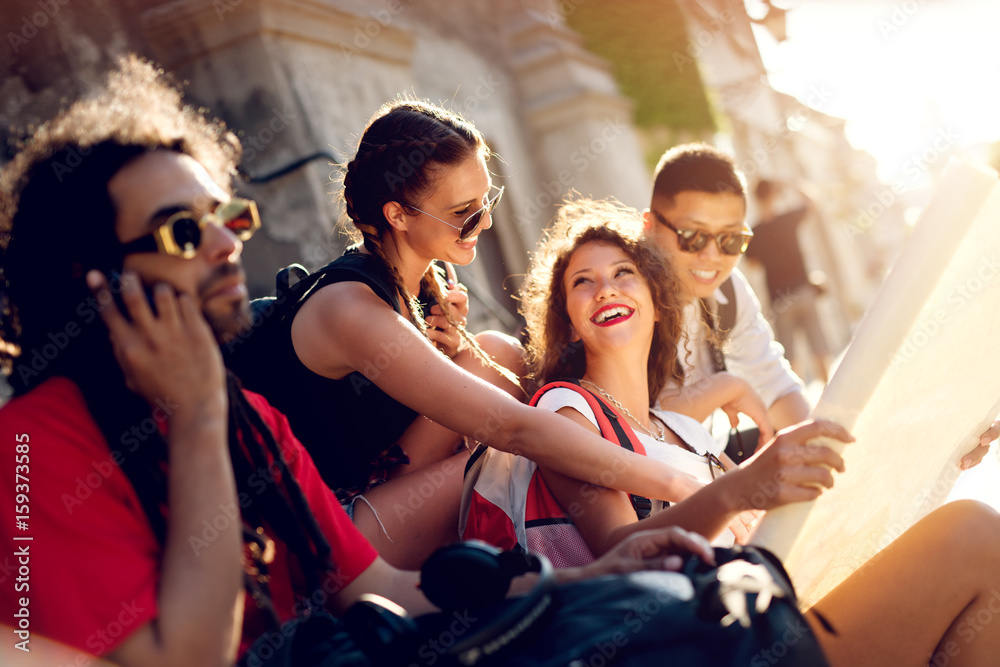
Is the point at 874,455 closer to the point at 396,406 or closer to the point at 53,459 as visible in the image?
the point at 396,406

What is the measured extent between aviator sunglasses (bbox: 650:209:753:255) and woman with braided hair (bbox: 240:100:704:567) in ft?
2.98

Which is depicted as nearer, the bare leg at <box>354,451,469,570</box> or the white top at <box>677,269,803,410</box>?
the bare leg at <box>354,451,469,570</box>

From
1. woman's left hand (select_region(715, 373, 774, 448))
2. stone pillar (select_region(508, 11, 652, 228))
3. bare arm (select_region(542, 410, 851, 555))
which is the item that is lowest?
woman's left hand (select_region(715, 373, 774, 448))

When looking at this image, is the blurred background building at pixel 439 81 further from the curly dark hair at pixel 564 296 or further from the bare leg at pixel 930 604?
the bare leg at pixel 930 604

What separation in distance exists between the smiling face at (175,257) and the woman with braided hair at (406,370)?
743 mm

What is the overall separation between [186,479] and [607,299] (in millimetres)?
1577

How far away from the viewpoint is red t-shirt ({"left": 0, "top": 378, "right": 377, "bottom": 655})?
1.12 m

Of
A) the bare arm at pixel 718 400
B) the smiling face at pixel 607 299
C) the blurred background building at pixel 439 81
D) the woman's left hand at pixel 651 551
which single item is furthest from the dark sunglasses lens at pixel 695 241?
the woman's left hand at pixel 651 551

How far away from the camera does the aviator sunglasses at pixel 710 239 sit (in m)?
3.27

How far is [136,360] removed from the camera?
49.3 inches

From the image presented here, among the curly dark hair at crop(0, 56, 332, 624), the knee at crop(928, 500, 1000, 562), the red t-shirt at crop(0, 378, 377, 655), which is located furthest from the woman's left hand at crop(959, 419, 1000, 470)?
the red t-shirt at crop(0, 378, 377, 655)

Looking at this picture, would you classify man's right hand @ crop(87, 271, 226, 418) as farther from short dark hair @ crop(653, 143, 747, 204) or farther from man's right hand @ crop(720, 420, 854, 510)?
short dark hair @ crop(653, 143, 747, 204)

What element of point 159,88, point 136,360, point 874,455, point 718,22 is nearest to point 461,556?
point 136,360

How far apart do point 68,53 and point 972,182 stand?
446cm
